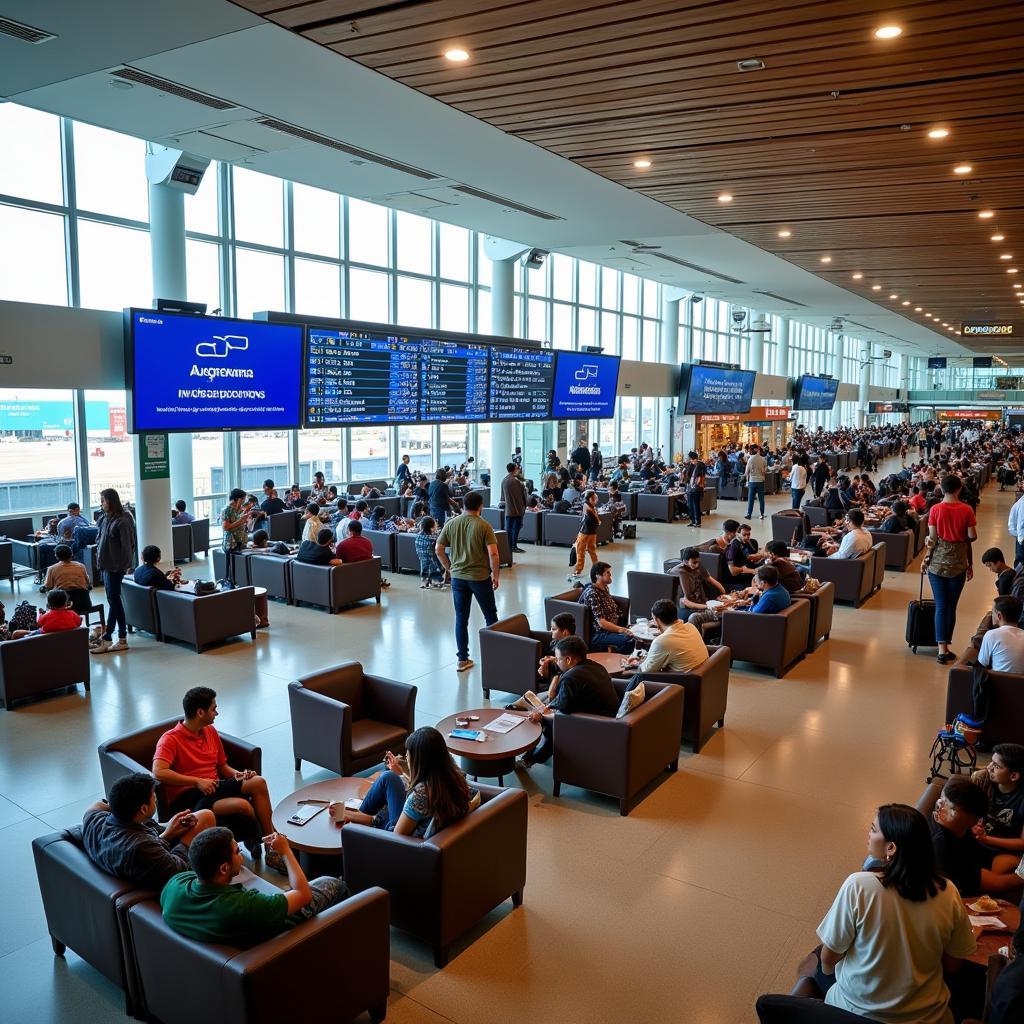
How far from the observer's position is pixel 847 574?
11.4 m

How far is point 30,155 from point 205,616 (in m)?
7.59

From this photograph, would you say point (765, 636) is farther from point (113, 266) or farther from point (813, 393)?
point (813, 393)

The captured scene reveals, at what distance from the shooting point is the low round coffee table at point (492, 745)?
541cm

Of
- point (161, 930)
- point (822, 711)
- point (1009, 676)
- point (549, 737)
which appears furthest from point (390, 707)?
point (1009, 676)

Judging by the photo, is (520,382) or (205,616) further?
(520,382)

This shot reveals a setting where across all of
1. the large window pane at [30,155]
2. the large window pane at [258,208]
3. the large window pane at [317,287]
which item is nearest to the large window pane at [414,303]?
the large window pane at [317,287]

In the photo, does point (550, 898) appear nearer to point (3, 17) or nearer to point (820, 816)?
point (820, 816)

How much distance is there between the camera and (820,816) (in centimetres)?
556

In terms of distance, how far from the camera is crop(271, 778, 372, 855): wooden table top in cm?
433

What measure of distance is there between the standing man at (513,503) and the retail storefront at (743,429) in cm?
1030

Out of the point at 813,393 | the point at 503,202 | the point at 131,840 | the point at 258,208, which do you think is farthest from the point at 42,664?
the point at 813,393

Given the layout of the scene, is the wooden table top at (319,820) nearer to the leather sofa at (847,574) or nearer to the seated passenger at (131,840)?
the seated passenger at (131,840)

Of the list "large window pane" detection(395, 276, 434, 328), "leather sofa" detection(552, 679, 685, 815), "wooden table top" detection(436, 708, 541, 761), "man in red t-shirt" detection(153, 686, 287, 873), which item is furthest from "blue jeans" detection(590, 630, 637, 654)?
"large window pane" detection(395, 276, 434, 328)

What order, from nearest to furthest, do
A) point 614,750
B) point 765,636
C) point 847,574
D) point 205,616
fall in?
point 614,750 < point 765,636 < point 205,616 < point 847,574
